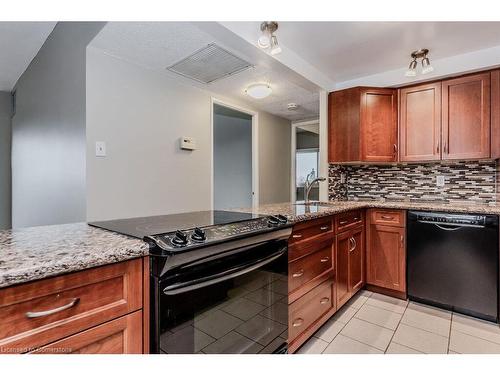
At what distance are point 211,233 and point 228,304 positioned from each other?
34cm

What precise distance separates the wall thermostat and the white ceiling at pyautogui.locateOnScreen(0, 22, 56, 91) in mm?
1671

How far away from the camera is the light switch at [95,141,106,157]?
2254mm

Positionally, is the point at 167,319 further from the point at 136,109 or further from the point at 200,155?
the point at 200,155

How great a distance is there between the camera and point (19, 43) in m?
3.12

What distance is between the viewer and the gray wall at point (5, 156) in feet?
15.3

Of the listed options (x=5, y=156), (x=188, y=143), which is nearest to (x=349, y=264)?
(x=188, y=143)

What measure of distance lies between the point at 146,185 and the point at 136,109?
71 cm

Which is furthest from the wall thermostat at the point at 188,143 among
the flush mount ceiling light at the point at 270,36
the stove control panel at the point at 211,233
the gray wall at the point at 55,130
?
the stove control panel at the point at 211,233

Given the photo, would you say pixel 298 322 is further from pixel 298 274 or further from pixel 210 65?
pixel 210 65

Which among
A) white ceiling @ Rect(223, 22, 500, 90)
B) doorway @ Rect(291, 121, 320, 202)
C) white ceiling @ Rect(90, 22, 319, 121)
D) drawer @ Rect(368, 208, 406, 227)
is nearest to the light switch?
white ceiling @ Rect(90, 22, 319, 121)

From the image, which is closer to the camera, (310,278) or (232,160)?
(310,278)

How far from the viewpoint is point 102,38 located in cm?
207

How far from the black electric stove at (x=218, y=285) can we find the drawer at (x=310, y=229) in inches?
5.4

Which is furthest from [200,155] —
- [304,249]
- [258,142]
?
[304,249]
